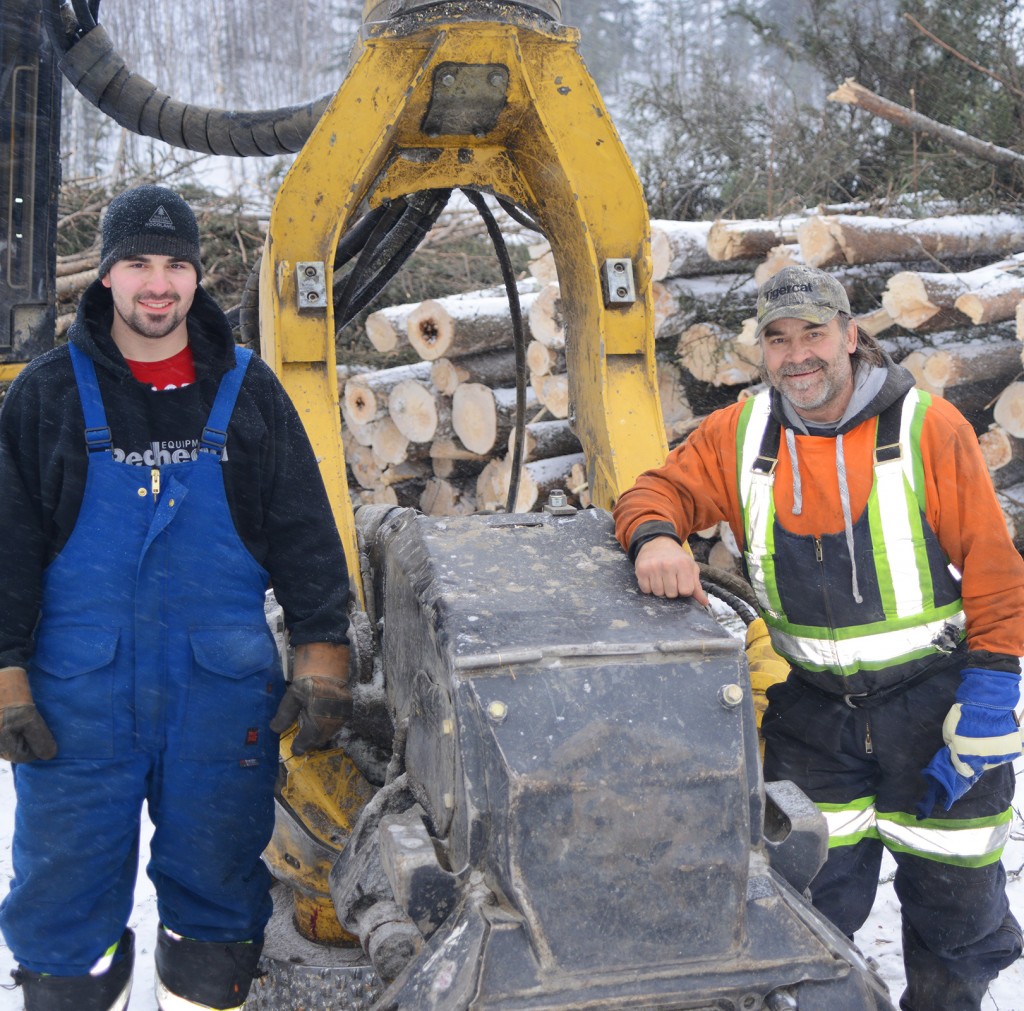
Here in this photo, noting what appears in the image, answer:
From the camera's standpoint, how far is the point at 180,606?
2.41m

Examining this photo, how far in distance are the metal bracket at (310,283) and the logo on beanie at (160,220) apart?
1.32 feet

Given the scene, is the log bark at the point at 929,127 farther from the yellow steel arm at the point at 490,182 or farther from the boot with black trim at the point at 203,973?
the boot with black trim at the point at 203,973

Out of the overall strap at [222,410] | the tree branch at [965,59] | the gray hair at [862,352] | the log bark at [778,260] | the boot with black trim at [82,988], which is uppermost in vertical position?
the tree branch at [965,59]

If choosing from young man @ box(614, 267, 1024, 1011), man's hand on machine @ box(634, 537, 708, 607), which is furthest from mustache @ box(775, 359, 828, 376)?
man's hand on machine @ box(634, 537, 708, 607)

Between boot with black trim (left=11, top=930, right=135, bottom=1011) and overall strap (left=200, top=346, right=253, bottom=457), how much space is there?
118cm

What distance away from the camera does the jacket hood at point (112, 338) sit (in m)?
2.42

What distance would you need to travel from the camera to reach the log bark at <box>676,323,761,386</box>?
5.63 m

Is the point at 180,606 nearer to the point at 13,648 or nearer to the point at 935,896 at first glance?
the point at 13,648

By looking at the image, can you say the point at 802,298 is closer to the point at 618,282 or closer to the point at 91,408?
the point at 618,282

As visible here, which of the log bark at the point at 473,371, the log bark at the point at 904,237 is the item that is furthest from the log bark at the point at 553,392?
the log bark at the point at 904,237

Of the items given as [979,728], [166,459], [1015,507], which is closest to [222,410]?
[166,459]

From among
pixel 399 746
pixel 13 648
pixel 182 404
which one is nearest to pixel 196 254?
pixel 182 404

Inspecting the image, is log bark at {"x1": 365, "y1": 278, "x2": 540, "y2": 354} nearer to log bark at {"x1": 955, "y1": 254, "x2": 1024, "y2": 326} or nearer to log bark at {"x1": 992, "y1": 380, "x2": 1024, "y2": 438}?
log bark at {"x1": 955, "y1": 254, "x2": 1024, "y2": 326}

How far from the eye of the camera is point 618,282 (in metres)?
2.94
